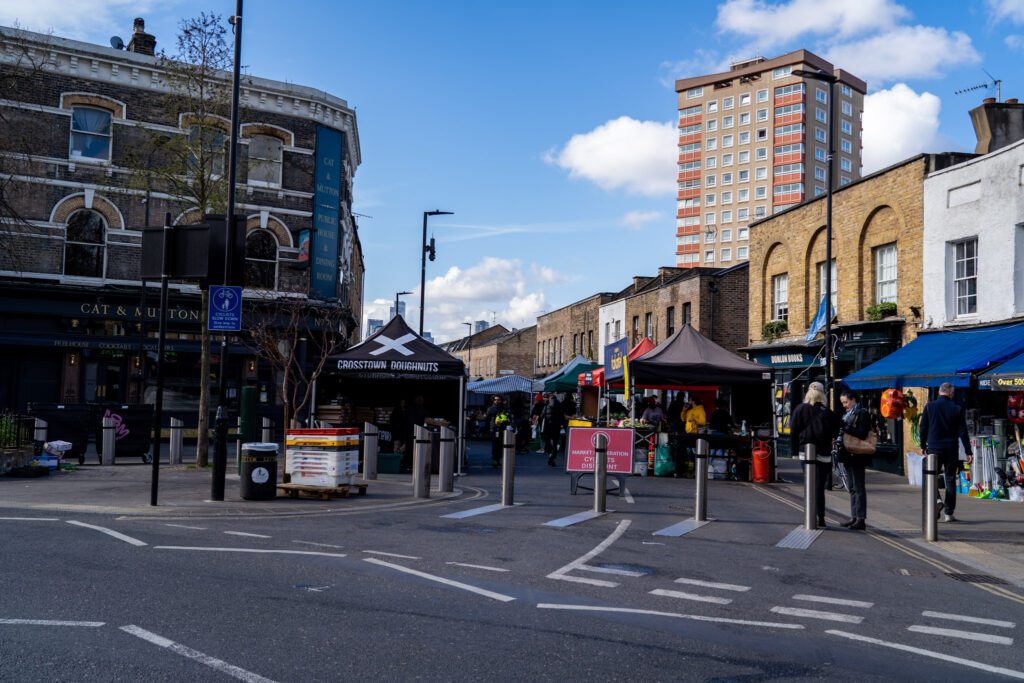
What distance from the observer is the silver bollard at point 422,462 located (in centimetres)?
1401

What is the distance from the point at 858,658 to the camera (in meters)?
5.64

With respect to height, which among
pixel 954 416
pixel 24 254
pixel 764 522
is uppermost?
pixel 24 254

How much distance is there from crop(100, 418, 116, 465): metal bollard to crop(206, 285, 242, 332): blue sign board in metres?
8.48

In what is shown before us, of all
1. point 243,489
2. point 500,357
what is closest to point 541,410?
point 243,489

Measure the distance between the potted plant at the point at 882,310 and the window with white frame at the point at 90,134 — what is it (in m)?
23.7

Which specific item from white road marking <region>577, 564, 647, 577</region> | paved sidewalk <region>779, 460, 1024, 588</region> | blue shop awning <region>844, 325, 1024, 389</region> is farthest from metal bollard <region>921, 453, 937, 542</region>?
blue shop awning <region>844, 325, 1024, 389</region>

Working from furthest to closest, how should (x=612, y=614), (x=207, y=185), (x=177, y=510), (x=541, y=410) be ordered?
(x=541, y=410) < (x=207, y=185) < (x=177, y=510) < (x=612, y=614)

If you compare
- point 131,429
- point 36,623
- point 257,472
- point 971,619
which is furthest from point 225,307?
point 971,619

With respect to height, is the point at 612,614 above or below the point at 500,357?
below

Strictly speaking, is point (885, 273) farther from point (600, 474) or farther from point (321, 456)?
point (321, 456)

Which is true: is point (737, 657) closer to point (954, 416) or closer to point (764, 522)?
point (764, 522)

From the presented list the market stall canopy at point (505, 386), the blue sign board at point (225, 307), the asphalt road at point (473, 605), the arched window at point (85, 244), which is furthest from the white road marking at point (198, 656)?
the market stall canopy at point (505, 386)

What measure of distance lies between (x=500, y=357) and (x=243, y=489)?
60.9 m

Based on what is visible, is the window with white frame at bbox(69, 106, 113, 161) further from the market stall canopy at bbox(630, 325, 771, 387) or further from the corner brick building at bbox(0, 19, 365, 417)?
the market stall canopy at bbox(630, 325, 771, 387)
